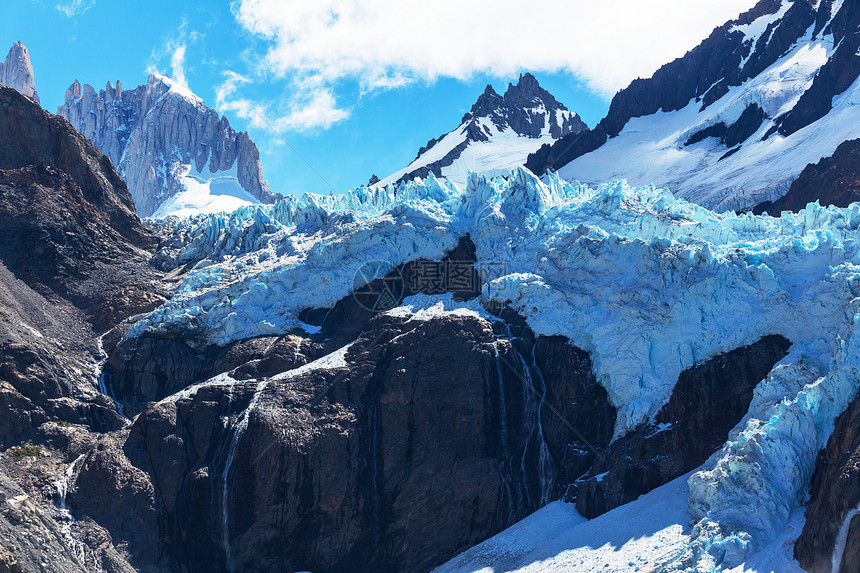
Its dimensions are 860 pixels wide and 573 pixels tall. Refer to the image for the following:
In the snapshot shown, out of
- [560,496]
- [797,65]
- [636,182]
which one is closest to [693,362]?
[560,496]

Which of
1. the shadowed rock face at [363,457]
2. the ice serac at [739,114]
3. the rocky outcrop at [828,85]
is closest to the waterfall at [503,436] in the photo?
the shadowed rock face at [363,457]

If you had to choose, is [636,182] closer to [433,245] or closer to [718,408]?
[433,245]

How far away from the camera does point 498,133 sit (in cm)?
16600

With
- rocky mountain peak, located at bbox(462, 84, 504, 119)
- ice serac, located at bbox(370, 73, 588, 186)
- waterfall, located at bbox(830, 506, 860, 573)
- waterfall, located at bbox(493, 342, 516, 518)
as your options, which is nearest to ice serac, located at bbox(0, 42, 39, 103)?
ice serac, located at bbox(370, 73, 588, 186)

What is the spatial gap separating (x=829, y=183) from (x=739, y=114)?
1565 inches

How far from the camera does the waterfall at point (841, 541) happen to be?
3369 cm

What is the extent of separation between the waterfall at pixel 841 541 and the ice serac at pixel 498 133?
110 meters

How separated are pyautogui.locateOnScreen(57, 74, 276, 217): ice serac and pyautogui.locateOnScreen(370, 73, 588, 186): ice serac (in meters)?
23.4

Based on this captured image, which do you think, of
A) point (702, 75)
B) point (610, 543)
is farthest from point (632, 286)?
point (702, 75)

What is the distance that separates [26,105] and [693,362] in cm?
5399

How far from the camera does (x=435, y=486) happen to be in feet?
162

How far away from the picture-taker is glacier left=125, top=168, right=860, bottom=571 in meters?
40.7

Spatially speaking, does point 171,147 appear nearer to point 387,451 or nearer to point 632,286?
point 387,451

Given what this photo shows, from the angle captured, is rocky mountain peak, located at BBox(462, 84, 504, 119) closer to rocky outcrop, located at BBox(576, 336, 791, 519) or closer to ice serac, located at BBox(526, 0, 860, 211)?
ice serac, located at BBox(526, 0, 860, 211)
